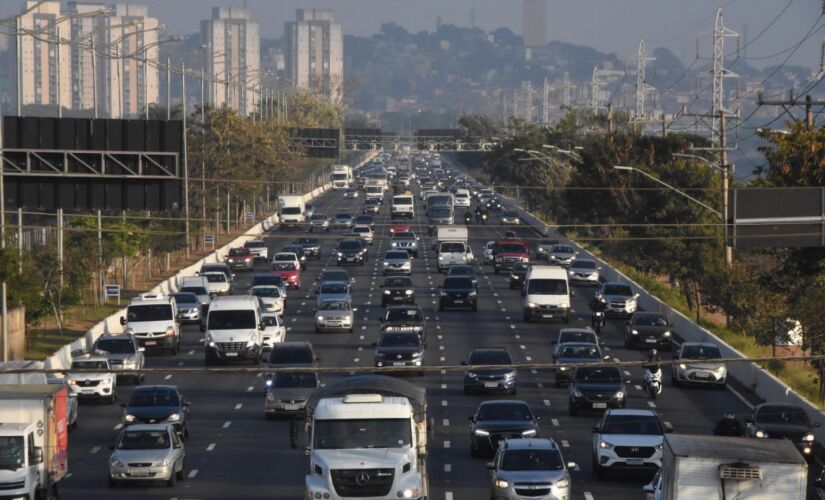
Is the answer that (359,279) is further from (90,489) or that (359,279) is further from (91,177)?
(90,489)

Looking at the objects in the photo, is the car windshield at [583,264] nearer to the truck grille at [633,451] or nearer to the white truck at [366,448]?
the truck grille at [633,451]

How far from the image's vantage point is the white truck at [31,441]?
31.2 m

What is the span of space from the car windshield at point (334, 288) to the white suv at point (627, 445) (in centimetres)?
3427

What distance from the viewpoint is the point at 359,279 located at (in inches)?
3440

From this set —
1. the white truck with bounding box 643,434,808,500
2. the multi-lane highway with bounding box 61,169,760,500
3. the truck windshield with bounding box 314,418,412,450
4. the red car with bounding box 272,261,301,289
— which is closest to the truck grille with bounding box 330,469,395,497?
the truck windshield with bounding box 314,418,412,450

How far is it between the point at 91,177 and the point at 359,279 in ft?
127

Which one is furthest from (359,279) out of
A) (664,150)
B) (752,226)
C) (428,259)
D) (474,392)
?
(752,226)

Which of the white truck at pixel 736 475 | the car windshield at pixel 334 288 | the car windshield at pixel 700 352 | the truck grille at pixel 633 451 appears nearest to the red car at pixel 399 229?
the car windshield at pixel 334 288

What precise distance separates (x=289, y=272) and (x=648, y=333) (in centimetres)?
2754

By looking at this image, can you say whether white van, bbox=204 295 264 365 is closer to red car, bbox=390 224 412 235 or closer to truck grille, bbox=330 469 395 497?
truck grille, bbox=330 469 395 497

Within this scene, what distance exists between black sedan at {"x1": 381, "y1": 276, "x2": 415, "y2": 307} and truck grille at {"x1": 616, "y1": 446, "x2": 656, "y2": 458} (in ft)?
122

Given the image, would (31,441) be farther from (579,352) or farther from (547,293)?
(547,293)

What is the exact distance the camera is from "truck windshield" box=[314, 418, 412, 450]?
99.1ft

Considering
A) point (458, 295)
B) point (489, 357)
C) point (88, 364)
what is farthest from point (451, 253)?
point (88, 364)
